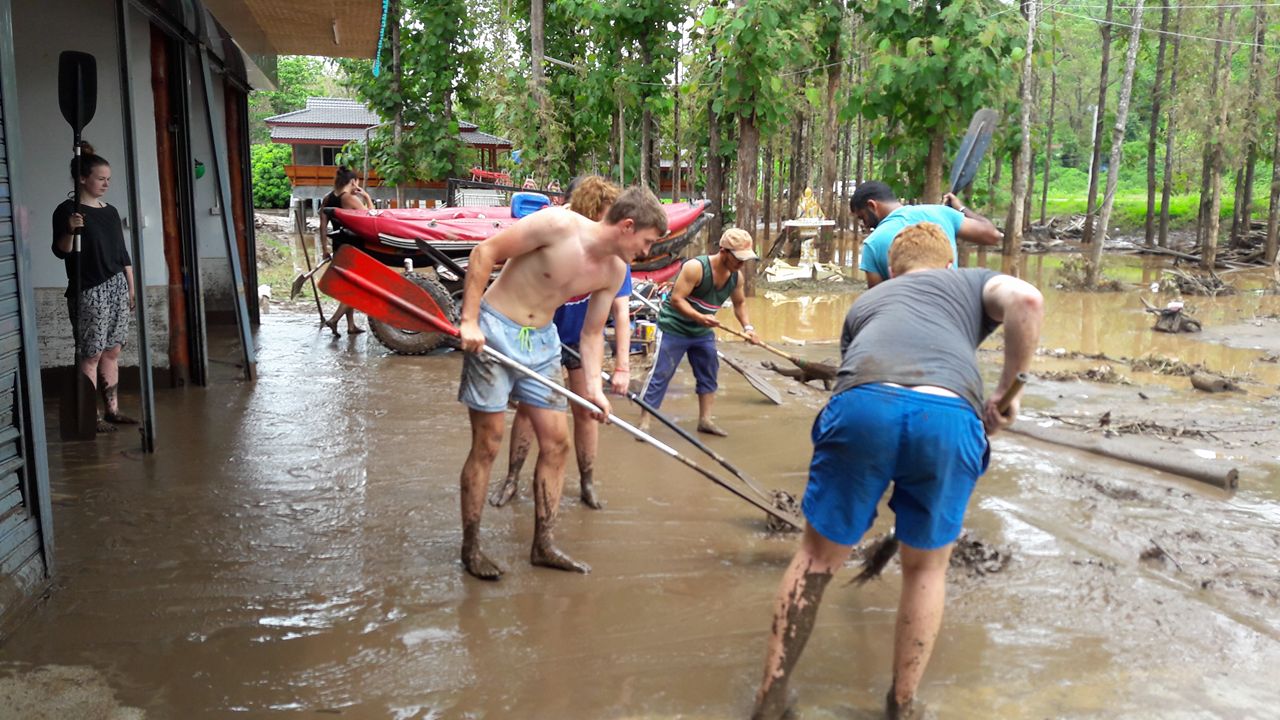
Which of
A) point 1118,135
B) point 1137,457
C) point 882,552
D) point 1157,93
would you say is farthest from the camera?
point 1157,93

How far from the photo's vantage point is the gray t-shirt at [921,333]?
2895 mm

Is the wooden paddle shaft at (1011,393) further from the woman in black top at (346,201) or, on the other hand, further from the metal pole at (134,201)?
the woman in black top at (346,201)

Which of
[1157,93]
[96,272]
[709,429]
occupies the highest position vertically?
[1157,93]

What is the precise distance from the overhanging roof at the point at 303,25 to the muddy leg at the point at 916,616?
6.30 meters

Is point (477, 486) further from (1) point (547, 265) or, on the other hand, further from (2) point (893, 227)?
(2) point (893, 227)

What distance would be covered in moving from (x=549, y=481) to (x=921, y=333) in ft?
6.47

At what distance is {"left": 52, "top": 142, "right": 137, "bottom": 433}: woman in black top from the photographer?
5.84 metres

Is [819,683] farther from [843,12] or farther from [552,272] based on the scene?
[843,12]

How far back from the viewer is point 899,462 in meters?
2.87

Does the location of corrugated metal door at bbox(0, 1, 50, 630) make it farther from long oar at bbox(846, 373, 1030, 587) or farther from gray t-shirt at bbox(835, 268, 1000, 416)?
long oar at bbox(846, 373, 1030, 587)

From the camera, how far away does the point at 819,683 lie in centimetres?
337

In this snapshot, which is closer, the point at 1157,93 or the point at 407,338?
the point at 407,338

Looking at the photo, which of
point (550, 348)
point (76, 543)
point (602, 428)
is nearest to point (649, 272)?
point (602, 428)

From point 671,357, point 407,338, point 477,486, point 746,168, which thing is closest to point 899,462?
point 477,486
